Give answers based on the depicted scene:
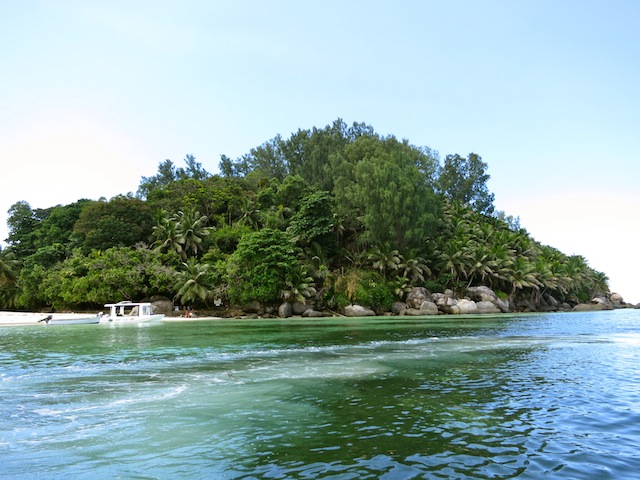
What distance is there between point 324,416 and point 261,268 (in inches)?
1610

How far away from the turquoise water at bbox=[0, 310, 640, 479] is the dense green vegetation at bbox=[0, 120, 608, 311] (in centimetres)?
3310

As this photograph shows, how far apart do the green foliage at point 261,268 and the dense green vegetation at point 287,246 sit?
13cm

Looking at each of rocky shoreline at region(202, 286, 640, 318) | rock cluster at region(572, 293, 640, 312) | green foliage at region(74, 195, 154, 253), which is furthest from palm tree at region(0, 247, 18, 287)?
rock cluster at region(572, 293, 640, 312)

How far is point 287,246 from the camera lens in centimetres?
5075

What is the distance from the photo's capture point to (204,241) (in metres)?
59.9

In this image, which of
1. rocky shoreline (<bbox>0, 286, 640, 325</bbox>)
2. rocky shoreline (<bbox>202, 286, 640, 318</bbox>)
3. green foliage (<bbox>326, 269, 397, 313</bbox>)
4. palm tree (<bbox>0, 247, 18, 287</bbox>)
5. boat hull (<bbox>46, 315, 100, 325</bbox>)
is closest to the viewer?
boat hull (<bbox>46, 315, 100, 325</bbox>)

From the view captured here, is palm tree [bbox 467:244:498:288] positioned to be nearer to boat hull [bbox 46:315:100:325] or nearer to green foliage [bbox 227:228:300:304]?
green foliage [bbox 227:228:300:304]

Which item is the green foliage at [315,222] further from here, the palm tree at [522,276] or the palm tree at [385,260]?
the palm tree at [522,276]

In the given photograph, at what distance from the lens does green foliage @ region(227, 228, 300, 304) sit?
48562 mm

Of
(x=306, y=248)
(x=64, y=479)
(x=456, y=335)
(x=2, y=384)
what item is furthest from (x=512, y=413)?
(x=306, y=248)

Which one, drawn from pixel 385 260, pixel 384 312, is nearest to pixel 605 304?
pixel 385 260

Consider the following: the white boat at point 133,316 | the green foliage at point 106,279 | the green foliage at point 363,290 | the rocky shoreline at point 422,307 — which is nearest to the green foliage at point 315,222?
the green foliage at point 363,290

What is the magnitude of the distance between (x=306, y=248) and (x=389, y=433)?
50.8m

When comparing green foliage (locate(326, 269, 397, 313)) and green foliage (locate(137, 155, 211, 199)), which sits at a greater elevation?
green foliage (locate(137, 155, 211, 199))
